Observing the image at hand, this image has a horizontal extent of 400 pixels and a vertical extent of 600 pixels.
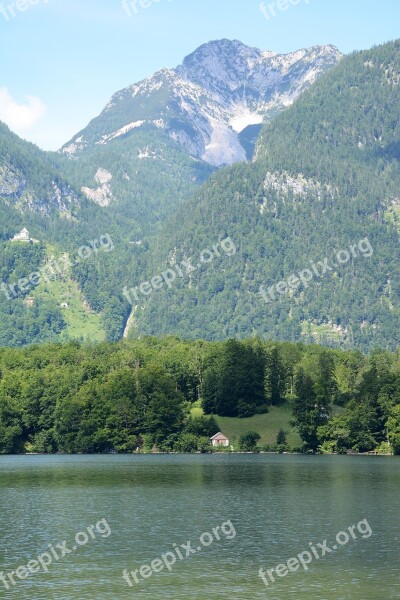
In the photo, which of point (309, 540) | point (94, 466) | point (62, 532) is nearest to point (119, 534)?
point (62, 532)

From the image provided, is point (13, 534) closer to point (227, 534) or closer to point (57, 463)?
point (227, 534)

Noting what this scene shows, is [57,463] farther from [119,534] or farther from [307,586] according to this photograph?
[307,586]

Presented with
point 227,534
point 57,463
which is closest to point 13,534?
point 227,534

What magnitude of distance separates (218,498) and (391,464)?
61.5 metres

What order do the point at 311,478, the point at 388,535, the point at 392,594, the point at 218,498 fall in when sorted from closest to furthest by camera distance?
the point at 392,594
the point at 388,535
the point at 218,498
the point at 311,478

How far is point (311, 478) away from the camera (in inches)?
5876

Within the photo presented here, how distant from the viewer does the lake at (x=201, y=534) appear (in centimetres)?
7444

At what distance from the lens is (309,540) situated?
92.8 metres

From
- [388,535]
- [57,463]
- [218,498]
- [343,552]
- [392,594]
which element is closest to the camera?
[392,594]

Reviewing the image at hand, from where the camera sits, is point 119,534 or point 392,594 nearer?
point 392,594

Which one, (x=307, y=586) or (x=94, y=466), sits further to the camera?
(x=94, y=466)

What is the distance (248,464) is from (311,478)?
119ft

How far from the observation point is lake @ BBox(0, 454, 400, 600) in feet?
244

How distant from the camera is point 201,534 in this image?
316ft
